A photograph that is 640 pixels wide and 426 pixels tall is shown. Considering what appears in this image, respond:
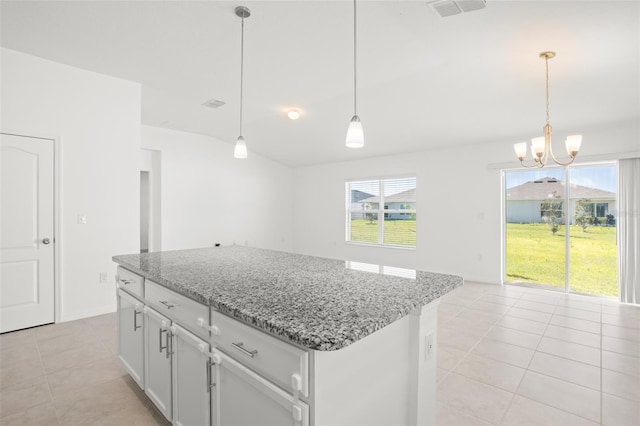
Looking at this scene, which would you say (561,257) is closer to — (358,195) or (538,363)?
(538,363)

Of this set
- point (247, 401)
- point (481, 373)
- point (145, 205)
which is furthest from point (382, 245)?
point (247, 401)

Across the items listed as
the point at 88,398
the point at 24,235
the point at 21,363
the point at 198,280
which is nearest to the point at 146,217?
the point at 24,235

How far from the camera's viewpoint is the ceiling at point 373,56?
A: 104 inches

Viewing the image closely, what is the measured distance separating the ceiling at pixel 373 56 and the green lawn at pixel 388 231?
208 cm

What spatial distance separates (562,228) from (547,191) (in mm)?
596

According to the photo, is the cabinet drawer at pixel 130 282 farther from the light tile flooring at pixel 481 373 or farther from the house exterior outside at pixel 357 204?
the house exterior outside at pixel 357 204

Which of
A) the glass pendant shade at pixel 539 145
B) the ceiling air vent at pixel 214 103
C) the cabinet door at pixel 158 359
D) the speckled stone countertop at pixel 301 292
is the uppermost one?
the ceiling air vent at pixel 214 103

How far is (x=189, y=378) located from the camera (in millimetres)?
1502

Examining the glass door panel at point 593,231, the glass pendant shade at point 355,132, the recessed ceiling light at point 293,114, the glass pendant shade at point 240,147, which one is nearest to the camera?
the glass pendant shade at point 355,132

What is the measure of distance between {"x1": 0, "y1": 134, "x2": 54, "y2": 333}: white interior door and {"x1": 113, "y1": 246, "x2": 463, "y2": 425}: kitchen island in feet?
7.56

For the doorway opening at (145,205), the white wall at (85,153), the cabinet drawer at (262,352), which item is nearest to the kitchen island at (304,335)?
the cabinet drawer at (262,352)

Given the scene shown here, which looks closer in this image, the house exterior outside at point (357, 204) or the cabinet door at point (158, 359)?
the cabinet door at point (158, 359)

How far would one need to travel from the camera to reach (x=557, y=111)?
4070 mm

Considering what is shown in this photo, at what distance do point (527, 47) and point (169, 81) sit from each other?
390 centimetres
